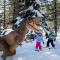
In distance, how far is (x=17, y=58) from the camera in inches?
327

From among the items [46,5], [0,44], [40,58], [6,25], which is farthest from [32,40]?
[0,44]

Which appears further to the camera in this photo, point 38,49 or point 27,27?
point 38,49

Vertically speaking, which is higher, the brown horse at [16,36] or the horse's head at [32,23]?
the horse's head at [32,23]

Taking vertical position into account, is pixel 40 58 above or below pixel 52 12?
below

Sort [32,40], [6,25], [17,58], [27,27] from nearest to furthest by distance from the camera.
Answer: [27,27] → [17,58] → [32,40] → [6,25]

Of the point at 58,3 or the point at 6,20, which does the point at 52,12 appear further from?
the point at 6,20

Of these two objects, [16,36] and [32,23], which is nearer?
[32,23]

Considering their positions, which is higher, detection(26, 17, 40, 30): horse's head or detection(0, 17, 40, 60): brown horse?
detection(26, 17, 40, 30): horse's head

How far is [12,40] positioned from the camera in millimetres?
6379

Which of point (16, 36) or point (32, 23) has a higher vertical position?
point (32, 23)

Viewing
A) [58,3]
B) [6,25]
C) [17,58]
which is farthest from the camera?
[58,3]

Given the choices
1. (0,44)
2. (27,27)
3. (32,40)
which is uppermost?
(27,27)

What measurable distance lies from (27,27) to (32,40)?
8460 millimetres

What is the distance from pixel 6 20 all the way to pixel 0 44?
11.2 meters
